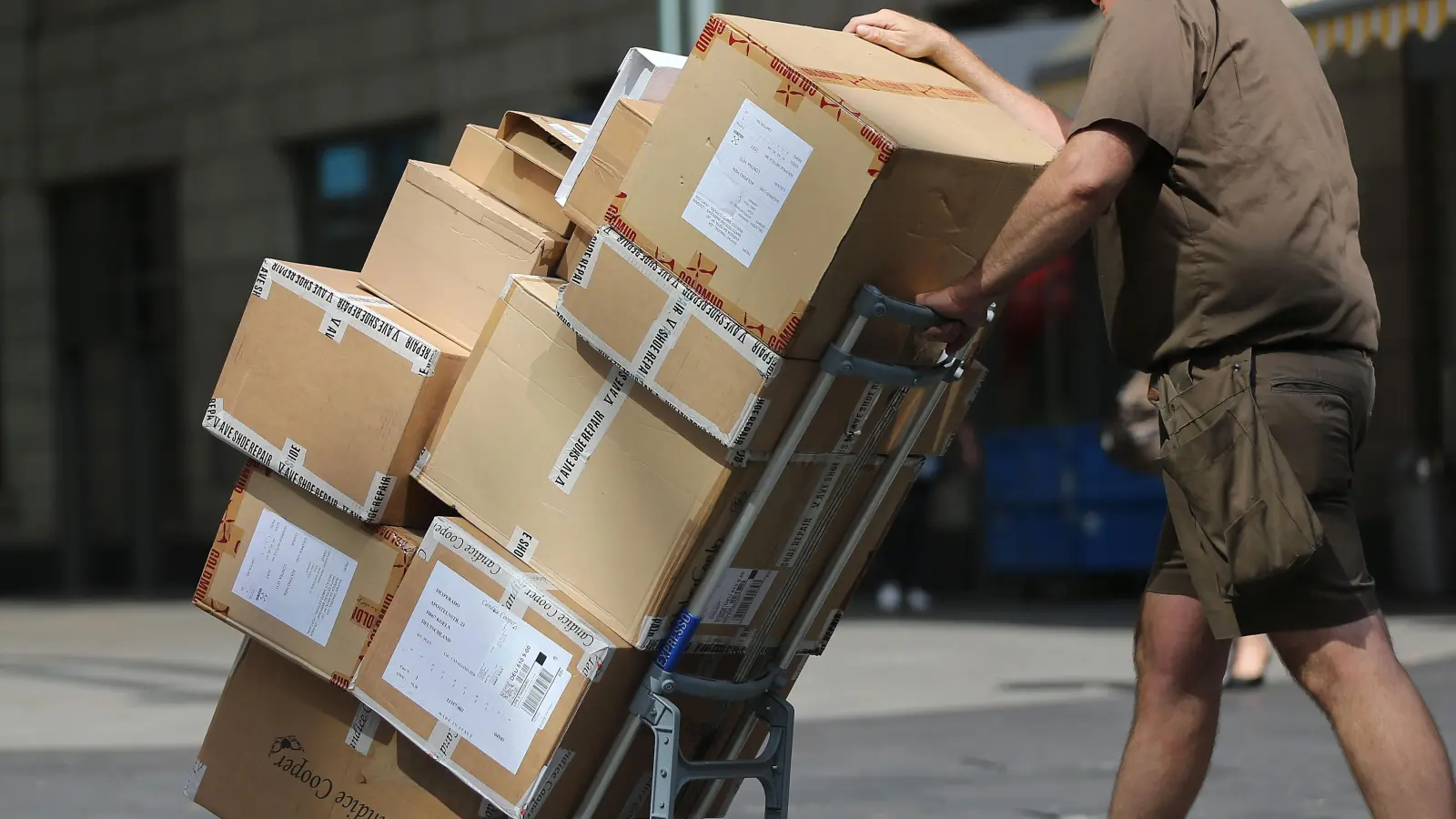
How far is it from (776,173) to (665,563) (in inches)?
27.4

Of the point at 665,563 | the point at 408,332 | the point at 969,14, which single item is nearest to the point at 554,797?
the point at 665,563

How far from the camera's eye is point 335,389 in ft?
12.4

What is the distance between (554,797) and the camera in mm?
3568

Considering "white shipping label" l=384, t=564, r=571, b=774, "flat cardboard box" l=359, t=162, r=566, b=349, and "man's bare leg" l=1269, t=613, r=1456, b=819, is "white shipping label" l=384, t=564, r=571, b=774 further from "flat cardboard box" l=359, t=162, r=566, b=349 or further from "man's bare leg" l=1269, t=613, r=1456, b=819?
"man's bare leg" l=1269, t=613, r=1456, b=819

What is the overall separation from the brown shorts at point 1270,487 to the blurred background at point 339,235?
6812 millimetres

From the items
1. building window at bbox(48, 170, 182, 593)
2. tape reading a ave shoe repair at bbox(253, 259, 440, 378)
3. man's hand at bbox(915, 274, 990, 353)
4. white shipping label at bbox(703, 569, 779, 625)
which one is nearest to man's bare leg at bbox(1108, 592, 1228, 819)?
man's hand at bbox(915, 274, 990, 353)

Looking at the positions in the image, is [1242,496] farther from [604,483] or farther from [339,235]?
[339,235]

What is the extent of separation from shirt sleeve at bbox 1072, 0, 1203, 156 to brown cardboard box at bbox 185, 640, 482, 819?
1698 mm

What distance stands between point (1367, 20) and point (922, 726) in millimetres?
4598

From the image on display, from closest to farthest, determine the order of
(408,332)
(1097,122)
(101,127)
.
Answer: (1097,122), (408,332), (101,127)

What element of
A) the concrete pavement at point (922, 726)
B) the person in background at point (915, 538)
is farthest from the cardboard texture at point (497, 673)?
the person in background at point (915, 538)

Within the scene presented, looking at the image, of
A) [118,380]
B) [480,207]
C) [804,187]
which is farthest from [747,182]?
[118,380]

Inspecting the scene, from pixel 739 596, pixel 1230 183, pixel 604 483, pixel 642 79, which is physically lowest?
pixel 739 596

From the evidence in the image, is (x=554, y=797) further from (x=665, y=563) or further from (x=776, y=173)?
(x=776, y=173)
